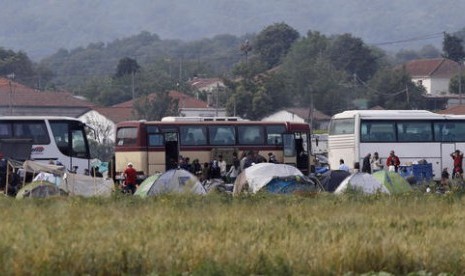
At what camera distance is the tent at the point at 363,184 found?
30.6 metres

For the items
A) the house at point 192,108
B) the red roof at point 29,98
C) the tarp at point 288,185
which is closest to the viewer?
the tarp at point 288,185

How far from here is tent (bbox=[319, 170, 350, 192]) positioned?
3341 cm

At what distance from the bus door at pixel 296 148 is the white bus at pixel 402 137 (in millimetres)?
1074

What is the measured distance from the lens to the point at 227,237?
63.4ft

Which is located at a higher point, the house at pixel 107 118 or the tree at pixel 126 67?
the tree at pixel 126 67

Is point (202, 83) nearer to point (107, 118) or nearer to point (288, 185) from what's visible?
point (107, 118)

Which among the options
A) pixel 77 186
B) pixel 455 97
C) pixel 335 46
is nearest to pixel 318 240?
pixel 77 186

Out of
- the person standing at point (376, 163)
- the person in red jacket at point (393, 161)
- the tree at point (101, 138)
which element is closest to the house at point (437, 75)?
the tree at point (101, 138)

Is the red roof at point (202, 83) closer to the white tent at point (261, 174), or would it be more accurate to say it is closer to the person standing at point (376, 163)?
the person standing at point (376, 163)

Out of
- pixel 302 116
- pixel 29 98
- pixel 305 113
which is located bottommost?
pixel 302 116

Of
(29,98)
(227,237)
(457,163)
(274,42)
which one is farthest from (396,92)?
(227,237)

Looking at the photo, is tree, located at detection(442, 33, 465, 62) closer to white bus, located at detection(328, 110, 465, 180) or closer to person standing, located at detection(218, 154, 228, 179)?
white bus, located at detection(328, 110, 465, 180)

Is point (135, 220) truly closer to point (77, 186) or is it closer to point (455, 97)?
point (77, 186)

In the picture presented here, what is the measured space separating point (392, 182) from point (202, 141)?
12.4m
